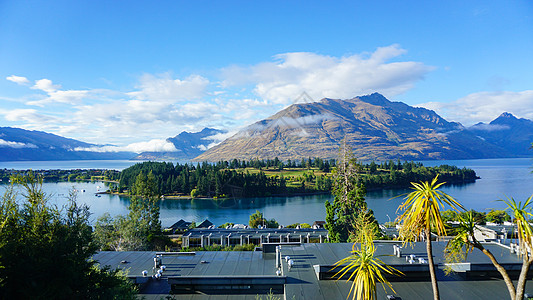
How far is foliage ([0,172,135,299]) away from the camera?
7141 millimetres

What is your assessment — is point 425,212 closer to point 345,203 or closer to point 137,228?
point 345,203

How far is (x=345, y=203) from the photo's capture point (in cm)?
2916

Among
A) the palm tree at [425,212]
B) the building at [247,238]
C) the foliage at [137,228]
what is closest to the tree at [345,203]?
the building at [247,238]

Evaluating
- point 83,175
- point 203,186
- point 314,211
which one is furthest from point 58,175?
point 314,211

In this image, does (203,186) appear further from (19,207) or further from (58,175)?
(58,175)

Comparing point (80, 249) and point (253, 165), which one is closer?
point (80, 249)

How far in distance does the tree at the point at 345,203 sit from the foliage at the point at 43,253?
22.3m

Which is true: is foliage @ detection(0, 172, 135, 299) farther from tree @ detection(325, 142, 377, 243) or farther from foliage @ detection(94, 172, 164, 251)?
tree @ detection(325, 142, 377, 243)

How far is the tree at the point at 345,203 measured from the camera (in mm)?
28125

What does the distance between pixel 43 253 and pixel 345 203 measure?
25.6 meters

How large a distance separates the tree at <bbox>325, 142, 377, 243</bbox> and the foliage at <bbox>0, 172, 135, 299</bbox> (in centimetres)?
2229

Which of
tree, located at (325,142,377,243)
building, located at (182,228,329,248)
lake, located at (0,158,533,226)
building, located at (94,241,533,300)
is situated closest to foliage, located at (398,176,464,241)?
building, located at (94,241,533,300)

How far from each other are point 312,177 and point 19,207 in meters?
105

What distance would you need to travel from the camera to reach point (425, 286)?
1176 cm
